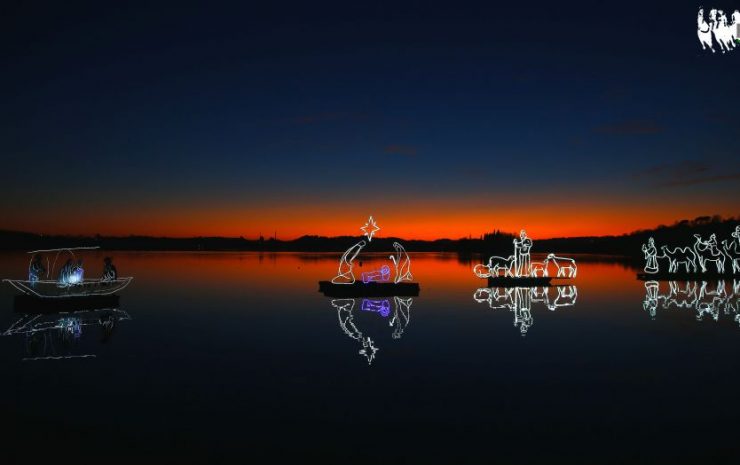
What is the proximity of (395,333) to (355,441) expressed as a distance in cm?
771

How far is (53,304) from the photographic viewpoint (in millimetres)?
17328

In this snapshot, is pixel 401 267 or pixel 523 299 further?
pixel 401 267

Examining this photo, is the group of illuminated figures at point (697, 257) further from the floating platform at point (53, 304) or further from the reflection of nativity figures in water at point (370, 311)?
the floating platform at point (53, 304)

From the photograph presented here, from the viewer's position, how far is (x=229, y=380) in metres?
9.38

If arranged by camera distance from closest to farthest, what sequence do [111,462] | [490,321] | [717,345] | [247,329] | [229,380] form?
[111,462], [229,380], [717,345], [247,329], [490,321]

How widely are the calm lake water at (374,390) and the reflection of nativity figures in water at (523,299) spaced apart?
39 centimetres

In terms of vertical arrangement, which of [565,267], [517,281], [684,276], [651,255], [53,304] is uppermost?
[651,255]

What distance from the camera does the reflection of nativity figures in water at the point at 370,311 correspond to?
12.5m

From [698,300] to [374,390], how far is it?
1936cm

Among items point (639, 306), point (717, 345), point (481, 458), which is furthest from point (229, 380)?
point (639, 306)

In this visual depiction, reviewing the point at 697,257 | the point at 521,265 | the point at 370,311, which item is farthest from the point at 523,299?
the point at 697,257

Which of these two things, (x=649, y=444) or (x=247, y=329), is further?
(x=247, y=329)

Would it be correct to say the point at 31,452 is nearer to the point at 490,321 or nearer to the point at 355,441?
the point at 355,441

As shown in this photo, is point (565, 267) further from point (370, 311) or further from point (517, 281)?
point (370, 311)
